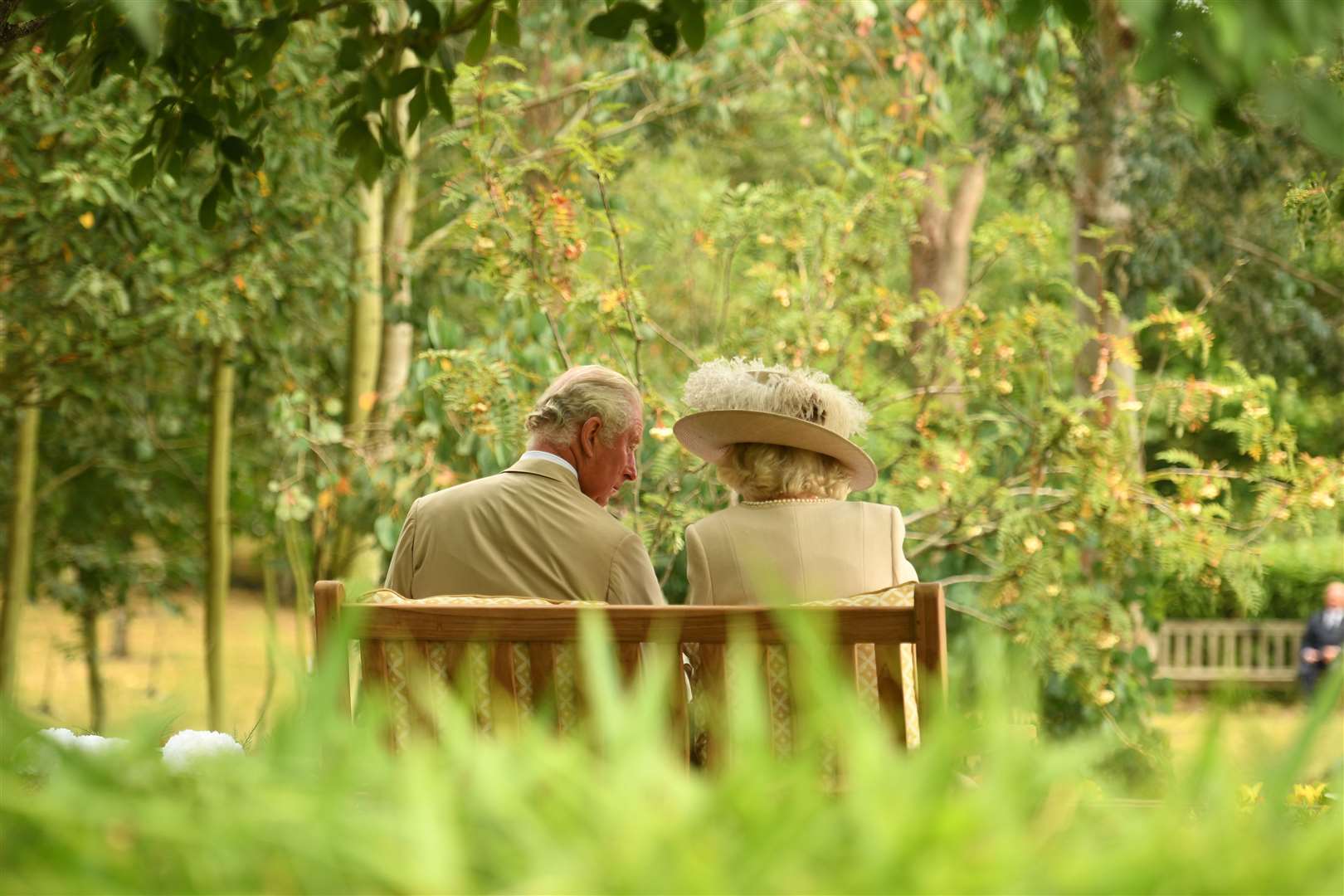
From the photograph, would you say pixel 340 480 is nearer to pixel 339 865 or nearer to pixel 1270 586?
pixel 339 865

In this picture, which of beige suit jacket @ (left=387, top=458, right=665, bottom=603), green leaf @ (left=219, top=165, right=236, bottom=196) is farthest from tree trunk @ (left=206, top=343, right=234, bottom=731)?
beige suit jacket @ (left=387, top=458, right=665, bottom=603)

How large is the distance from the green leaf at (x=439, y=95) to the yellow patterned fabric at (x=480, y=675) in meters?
1.74

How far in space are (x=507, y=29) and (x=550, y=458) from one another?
1.09 meters

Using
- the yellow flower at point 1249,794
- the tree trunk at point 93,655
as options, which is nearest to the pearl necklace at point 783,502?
the yellow flower at point 1249,794

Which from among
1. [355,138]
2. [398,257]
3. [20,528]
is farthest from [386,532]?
[20,528]

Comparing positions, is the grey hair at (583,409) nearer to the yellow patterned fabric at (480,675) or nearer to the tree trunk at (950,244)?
the yellow patterned fabric at (480,675)

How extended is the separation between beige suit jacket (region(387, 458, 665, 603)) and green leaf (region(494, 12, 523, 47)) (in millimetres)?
1106

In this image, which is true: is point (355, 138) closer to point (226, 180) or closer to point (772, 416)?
point (226, 180)

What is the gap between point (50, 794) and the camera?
0.80 m

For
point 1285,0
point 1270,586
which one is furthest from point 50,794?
point 1270,586

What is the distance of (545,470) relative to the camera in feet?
12.7

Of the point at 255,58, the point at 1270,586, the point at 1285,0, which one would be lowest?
the point at 1270,586

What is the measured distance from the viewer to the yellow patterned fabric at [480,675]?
2.49 meters

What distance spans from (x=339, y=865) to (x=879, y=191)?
5810mm
